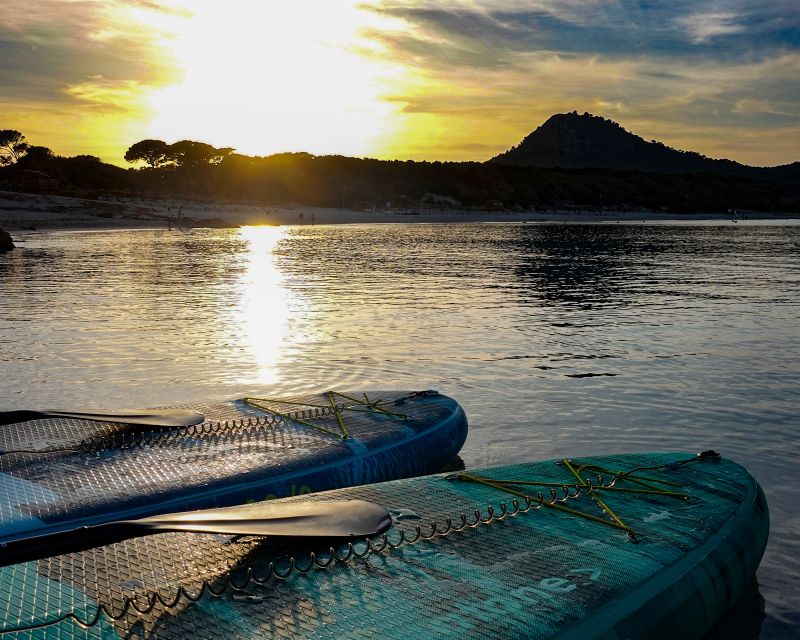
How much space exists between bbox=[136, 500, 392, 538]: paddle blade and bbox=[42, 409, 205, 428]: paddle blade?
261 cm

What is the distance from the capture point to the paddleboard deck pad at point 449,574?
3928 millimetres

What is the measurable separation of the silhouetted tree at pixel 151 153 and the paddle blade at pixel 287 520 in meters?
149

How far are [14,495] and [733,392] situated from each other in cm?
1002

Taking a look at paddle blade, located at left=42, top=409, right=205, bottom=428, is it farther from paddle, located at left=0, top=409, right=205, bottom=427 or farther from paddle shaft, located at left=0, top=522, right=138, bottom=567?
paddle shaft, located at left=0, top=522, right=138, bottom=567

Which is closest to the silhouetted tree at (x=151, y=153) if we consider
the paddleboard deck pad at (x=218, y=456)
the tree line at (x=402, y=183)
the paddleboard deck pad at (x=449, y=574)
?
the tree line at (x=402, y=183)

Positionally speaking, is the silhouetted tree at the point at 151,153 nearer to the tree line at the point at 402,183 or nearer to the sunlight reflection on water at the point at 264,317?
the tree line at the point at 402,183

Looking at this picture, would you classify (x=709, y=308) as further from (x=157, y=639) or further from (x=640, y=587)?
(x=157, y=639)

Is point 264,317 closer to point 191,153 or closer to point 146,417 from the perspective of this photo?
point 146,417

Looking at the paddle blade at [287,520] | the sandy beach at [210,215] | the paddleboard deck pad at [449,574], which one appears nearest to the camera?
the paddleboard deck pad at [449,574]

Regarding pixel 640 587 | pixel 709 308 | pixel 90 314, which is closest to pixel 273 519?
pixel 640 587

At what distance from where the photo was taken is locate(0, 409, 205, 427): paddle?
284 inches

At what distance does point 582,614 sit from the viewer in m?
4.21

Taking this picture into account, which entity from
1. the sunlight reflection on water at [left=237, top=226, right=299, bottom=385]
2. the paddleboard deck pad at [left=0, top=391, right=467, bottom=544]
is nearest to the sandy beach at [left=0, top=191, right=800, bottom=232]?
the sunlight reflection on water at [left=237, top=226, right=299, bottom=385]

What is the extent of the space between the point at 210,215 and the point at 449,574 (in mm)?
108926
